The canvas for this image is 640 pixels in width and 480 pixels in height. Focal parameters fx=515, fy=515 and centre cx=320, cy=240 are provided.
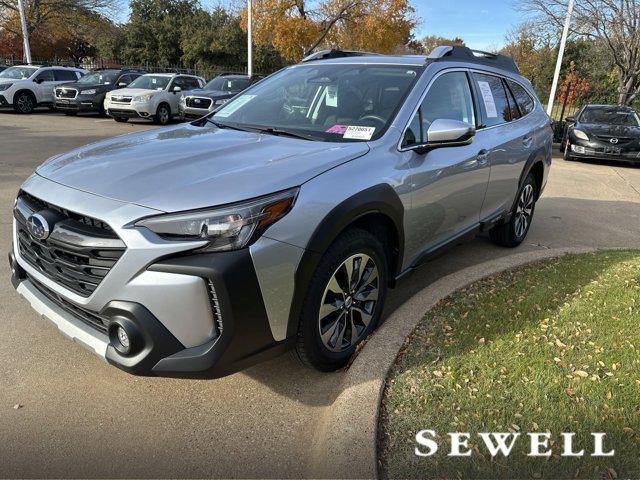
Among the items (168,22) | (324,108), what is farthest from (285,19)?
(324,108)

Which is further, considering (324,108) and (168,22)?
(168,22)

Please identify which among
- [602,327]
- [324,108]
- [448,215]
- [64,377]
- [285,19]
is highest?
[285,19]

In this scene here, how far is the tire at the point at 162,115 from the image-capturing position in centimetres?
1578

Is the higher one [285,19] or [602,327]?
[285,19]

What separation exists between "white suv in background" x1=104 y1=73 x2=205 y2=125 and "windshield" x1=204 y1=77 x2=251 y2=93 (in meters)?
1.27

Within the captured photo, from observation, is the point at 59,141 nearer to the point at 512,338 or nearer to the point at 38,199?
the point at 38,199

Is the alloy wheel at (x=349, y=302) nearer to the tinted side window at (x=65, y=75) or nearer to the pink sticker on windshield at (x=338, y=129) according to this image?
the pink sticker on windshield at (x=338, y=129)

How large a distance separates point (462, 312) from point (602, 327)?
2.85 feet

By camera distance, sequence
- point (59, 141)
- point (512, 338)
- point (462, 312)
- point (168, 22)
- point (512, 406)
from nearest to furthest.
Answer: point (512, 406)
point (512, 338)
point (462, 312)
point (59, 141)
point (168, 22)

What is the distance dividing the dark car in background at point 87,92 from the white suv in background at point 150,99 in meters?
1.49

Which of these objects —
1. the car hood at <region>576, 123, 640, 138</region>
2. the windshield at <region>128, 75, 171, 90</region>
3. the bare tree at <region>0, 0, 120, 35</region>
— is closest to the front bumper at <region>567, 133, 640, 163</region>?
the car hood at <region>576, 123, 640, 138</region>

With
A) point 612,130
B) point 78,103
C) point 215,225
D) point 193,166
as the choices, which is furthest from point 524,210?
point 78,103

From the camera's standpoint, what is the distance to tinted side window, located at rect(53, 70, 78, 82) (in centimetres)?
1858

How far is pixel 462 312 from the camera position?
11.5 feet
